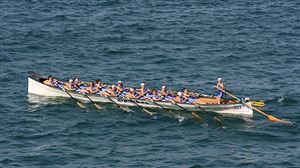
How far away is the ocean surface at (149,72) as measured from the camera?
53.1 metres

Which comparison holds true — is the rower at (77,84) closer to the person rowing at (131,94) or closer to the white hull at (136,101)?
the white hull at (136,101)

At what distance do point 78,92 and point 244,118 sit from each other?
15278 mm

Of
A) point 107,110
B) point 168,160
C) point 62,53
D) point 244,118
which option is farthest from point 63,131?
point 62,53

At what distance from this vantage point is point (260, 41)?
7994 centimetres

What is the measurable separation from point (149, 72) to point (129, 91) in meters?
8.26

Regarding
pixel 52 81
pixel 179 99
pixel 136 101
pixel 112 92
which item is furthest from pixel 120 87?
pixel 52 81

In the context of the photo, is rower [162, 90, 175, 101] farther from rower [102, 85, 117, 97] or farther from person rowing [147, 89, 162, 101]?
rower [102, 85, 117, 97]

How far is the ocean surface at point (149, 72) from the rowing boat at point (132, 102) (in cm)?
85

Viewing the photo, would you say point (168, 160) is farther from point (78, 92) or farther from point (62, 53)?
point (62, 53)

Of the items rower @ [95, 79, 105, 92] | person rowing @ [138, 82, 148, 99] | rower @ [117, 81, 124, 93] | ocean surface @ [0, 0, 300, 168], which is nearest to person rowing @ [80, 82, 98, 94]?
rower @ [95, 79, 105, 92]

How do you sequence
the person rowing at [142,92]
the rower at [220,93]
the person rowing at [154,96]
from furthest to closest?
the person rowing at [142,92], the person rowing at [154,96], the rower at [220,93]

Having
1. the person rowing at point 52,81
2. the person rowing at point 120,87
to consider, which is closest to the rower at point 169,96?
the person rowing at point 120,87

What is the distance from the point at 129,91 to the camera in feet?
208

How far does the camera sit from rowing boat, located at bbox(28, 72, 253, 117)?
60.2 metres
